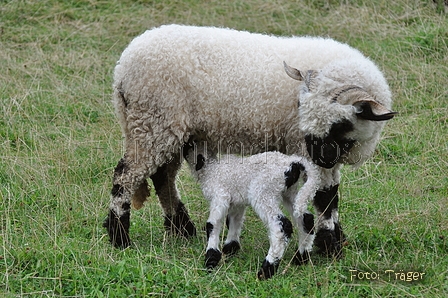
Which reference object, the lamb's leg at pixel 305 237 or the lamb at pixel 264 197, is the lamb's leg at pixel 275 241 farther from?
the lamb's leg at pixel 305 237

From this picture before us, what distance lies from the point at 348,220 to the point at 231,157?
1364mm

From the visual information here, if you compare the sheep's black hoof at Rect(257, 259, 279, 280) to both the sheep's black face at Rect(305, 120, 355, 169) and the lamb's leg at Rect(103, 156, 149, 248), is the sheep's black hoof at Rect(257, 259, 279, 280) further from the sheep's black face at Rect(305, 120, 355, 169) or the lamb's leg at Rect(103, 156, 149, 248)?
the lamb's leg at Rect(103, 156, 149, 248)

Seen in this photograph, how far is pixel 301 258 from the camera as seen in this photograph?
516cm

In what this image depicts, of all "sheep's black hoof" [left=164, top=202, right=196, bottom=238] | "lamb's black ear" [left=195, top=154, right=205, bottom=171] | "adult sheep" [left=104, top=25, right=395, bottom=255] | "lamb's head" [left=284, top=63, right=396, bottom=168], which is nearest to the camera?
"lamb's head" [left=284, top=63, right=396, bottom=168]

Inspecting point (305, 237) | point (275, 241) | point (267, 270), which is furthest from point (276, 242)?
point (305, 237)

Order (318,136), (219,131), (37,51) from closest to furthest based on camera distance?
(318,136) → (219,131) → (37,51)

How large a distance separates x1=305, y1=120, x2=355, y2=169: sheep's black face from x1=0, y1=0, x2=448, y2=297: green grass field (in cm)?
70

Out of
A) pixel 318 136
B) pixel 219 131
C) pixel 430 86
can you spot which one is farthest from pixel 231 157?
pixel 430 86

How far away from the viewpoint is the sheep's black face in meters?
5.20

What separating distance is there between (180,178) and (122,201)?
1516mm

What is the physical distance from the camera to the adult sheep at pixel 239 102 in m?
5.28

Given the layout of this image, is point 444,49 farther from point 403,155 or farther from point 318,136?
point 318,136

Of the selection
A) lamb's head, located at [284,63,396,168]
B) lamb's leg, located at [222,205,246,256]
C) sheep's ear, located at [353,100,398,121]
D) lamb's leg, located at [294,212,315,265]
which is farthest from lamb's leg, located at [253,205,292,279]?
sheep's ear, located at [353,100,398,121]

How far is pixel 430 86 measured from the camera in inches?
341
